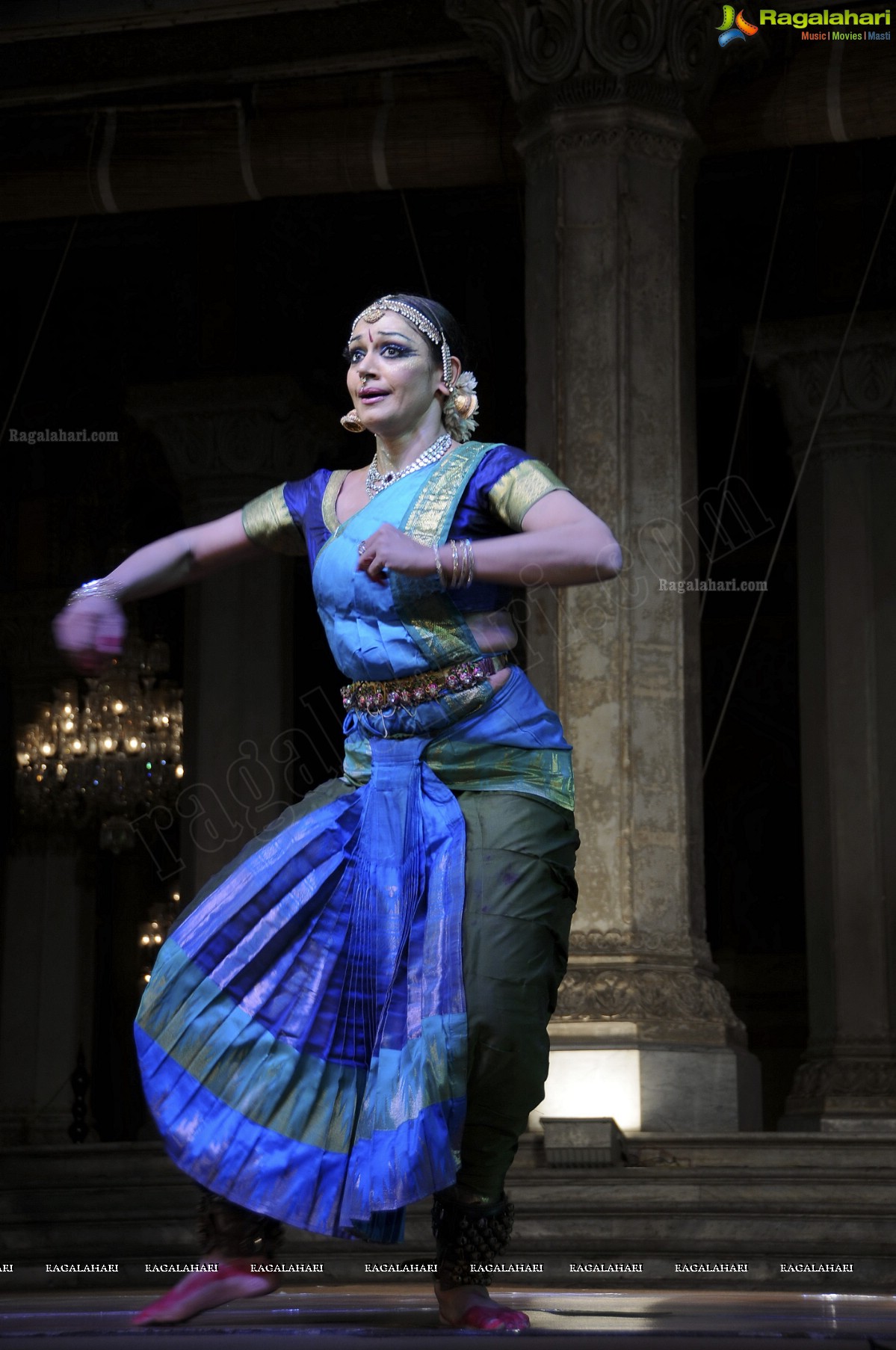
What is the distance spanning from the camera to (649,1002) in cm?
652

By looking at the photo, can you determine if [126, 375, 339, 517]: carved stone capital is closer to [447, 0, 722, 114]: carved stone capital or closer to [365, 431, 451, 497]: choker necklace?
[447, 0, 722, 114]: carved stone capital

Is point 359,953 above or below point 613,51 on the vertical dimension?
below

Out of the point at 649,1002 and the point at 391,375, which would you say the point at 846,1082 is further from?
the point at 391,375

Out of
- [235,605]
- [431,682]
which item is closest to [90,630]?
[431,682]

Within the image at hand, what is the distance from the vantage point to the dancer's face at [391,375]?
3.15 metres

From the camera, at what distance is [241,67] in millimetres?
8922

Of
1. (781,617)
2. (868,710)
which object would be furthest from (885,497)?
(781,617)

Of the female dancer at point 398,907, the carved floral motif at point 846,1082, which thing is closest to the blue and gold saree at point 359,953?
the female dancer at point 398,907

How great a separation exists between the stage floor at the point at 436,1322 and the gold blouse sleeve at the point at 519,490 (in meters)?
1.21

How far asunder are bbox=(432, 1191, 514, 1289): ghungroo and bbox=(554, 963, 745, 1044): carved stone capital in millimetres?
3587

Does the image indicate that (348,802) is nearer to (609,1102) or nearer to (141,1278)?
(141,1278)

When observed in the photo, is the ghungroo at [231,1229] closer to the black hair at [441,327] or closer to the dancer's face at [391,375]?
the dancer's face at [391,375]

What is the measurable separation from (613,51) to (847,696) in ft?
11.8

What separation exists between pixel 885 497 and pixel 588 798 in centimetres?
364
